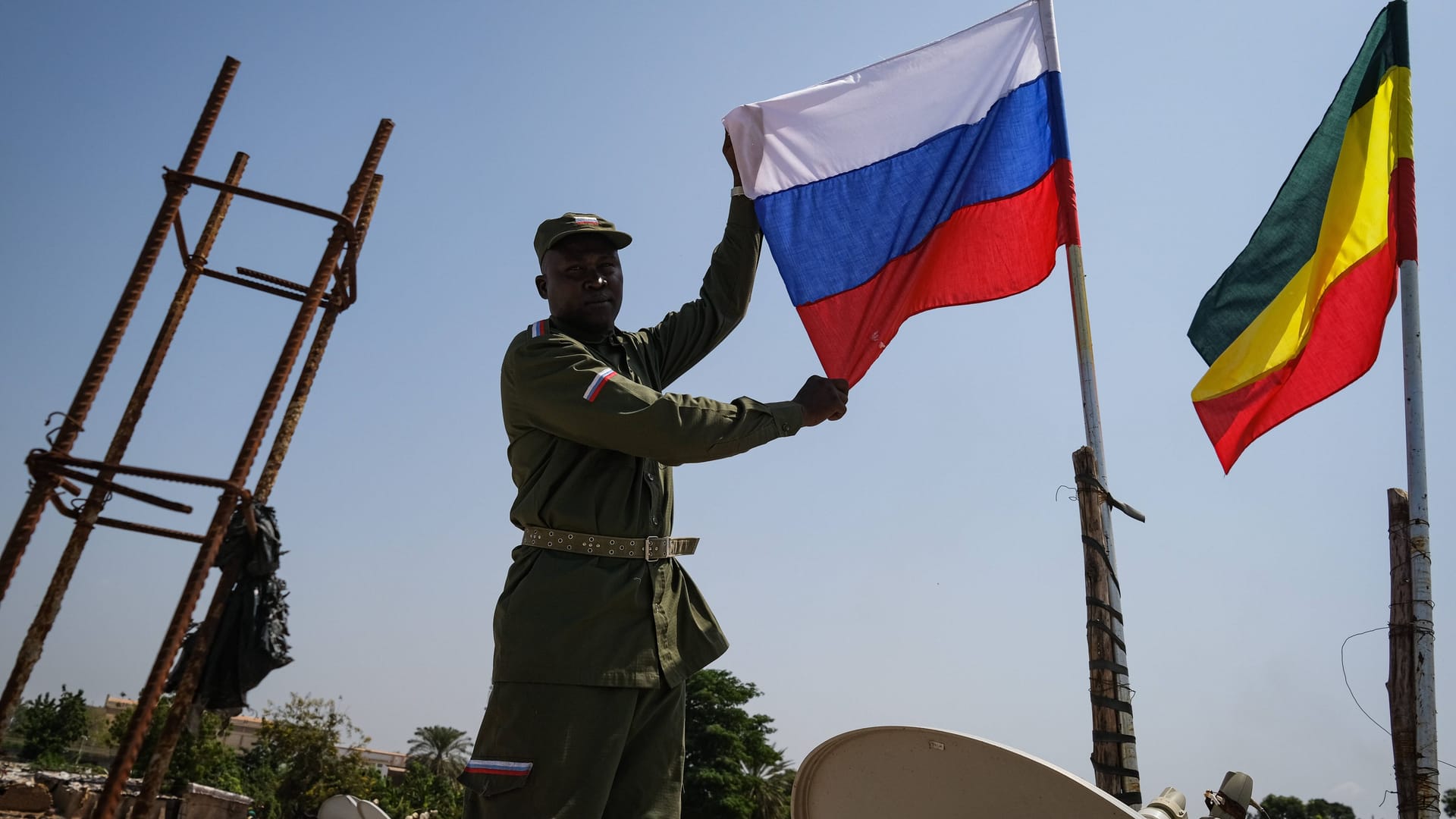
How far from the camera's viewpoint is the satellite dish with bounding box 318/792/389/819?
5.01m

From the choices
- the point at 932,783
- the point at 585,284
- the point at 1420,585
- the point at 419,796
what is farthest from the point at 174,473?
the point at 419,796

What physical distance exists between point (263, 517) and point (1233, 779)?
6.68 metres

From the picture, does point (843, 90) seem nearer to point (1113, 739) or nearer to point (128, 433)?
point (1113, 739)

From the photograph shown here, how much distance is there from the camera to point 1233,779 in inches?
129

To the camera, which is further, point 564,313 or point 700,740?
point 700,740

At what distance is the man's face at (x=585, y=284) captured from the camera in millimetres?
3387

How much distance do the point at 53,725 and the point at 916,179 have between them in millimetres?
57846

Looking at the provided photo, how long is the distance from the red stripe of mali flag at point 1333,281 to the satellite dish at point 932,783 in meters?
3.67

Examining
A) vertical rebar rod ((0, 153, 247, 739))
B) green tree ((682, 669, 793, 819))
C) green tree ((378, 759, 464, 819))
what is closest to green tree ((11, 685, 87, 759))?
green tree ((378, 759, 464, 819))

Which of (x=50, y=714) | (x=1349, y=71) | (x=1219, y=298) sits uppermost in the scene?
(x=1349, y=71)

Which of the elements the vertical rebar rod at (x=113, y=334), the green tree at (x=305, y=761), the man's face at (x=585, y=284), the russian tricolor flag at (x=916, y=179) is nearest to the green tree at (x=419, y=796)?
the green tree at (x=305, y=761)

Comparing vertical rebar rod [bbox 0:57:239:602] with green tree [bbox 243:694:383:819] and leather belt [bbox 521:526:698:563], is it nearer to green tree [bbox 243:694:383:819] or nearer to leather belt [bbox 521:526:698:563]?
leather belt [bbox 521:526:698:563]

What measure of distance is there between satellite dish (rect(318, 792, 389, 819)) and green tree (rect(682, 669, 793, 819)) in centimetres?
3741

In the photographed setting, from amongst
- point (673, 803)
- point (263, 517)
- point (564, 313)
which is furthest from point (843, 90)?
point (263, 517)
